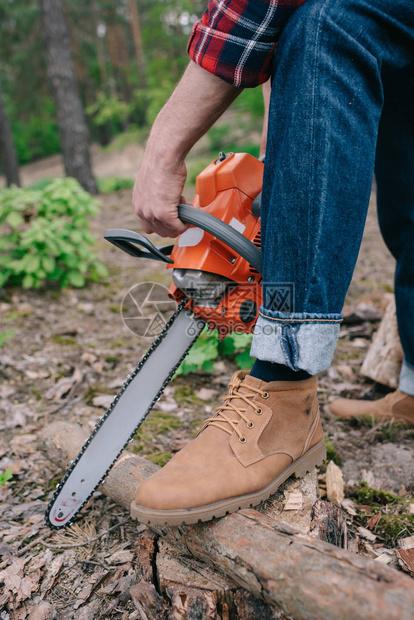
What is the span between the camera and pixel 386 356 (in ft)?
7.72

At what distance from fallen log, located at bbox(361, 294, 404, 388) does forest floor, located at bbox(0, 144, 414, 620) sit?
0.12 meters

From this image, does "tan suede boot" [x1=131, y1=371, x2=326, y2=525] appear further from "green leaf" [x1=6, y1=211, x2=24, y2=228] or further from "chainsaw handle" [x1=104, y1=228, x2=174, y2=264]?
"green leaf" [x1=6, y1=211, x2=24, y2=228]

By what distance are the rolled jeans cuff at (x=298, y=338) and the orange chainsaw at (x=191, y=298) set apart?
304 millimetres

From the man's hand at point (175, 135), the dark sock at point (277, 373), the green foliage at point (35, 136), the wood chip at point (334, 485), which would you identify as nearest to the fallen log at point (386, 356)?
the wood chip at point (334, 485)

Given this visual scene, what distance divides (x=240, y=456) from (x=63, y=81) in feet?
25.2

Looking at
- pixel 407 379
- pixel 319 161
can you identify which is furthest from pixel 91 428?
pixel 319 161

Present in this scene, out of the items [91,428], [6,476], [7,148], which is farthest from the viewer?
[7,148]

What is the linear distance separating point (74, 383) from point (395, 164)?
2062 millimetres

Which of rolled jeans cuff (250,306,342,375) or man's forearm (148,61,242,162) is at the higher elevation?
man's forearm (148,61,242,162)

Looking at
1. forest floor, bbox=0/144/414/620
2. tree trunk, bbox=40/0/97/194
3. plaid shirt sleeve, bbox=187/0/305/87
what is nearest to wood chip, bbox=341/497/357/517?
forest floor, bbox=0/144/414/620

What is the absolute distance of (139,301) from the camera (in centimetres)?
375

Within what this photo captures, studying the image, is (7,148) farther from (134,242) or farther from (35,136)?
(35,136)

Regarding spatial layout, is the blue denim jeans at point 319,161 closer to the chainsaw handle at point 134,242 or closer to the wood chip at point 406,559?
the chainsaw handle at point 134,242

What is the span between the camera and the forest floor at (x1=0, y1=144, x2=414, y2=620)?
54.9 inches
